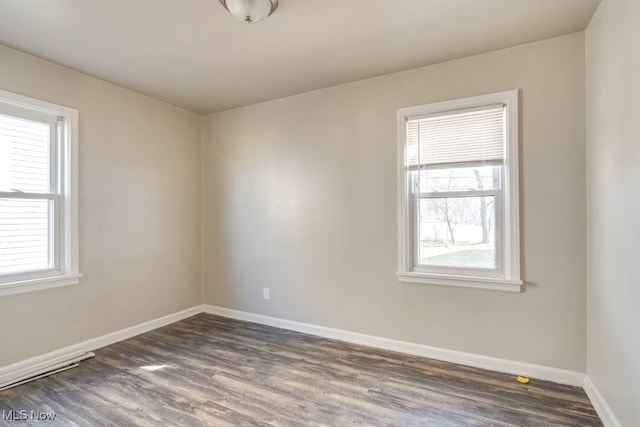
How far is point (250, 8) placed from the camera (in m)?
1.93

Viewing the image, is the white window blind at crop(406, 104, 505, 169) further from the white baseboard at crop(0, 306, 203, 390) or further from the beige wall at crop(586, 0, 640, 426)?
the white baseboard at crop(0, 306, 203, 390)

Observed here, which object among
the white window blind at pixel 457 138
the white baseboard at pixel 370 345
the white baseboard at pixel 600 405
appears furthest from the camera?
the white window blind at pixel 457 138

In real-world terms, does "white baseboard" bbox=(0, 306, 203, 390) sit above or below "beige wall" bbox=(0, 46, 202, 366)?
below

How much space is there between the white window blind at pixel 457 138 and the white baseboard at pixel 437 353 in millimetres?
1608

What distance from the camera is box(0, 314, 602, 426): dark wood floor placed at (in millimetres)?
2014

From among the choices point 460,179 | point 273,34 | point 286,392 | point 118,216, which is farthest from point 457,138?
point 118,216

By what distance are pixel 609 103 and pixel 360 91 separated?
6.18ft

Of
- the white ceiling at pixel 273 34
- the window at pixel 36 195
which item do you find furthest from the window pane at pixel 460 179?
the window at pixel 36 195

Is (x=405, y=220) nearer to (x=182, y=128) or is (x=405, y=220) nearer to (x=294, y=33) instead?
(x=294, y=33)

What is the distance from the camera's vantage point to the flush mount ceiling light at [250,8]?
74.7 inches

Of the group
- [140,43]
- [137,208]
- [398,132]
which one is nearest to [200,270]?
[137,208]

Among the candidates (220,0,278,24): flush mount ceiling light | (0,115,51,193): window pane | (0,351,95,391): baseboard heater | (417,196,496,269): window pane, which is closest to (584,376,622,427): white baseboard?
(417,196,496,269): window pane

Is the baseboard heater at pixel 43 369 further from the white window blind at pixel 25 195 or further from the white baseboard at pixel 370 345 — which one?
the white window blind at pixel 25 195

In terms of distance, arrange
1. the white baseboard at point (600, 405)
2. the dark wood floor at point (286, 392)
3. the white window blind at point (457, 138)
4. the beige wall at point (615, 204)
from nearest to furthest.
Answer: the beige wall at point (615, 204)
the white baseboard at point (600, 405)
the dark wood floor at point (286, 392)
the white window blind at point (457, 138)
